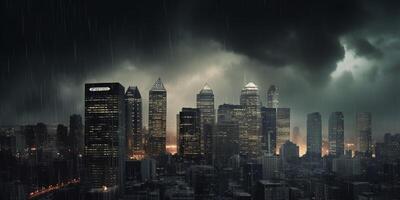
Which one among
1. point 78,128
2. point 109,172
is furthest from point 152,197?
point 78,128

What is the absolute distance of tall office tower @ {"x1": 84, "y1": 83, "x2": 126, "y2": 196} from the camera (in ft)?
169

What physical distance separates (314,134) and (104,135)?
3778 cm

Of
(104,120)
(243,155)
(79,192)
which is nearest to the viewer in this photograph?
(79,192)

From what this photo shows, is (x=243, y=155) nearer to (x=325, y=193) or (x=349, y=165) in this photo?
(x=349, y=165)

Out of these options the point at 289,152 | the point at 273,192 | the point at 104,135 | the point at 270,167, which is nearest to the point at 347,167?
the point at 270,167

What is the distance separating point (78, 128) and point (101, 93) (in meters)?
12.0

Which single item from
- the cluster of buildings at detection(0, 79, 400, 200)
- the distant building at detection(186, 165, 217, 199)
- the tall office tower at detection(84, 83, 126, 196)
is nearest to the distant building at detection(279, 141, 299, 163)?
the cluster of buildings at detection(0, 79, 400, 200)

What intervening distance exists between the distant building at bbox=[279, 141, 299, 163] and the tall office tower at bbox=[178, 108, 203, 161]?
42.1 ft

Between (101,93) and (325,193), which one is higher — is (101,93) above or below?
above

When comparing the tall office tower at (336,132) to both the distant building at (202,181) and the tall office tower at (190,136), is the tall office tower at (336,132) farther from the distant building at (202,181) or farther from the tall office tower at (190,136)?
the distant building at (202,181)

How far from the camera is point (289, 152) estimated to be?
235ft

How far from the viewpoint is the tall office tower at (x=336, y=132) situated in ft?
236

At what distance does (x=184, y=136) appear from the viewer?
7050cm

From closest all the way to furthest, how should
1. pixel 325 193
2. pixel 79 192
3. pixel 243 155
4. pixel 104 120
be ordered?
pixel 325 193 < pixel 79 192 < pixel 104 120 < pixel 243 155
